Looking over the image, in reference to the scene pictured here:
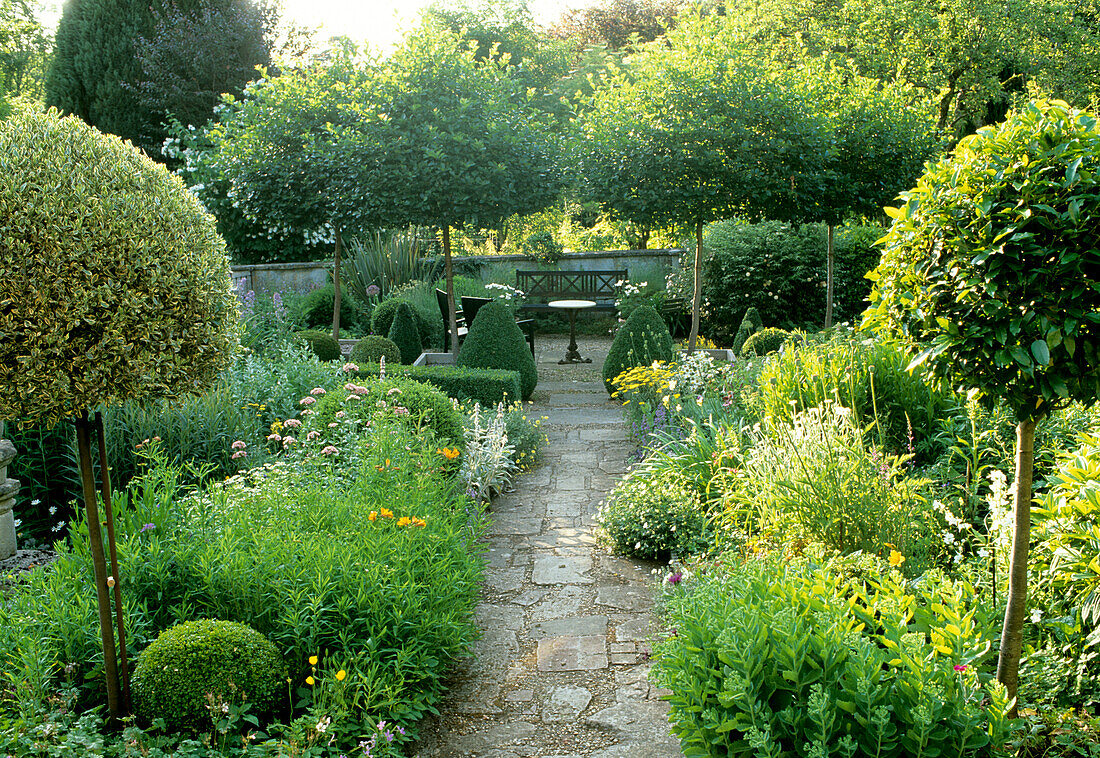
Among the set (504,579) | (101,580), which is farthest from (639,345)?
(101,580)

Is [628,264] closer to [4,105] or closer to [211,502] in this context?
[4,105]

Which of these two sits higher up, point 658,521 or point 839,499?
point 839,499

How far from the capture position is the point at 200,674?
280 cm

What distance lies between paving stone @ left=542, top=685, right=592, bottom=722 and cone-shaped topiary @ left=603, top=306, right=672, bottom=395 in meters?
5.71

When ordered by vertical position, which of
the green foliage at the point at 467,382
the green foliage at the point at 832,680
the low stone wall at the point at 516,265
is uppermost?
the low stone wall at the point at 516,265

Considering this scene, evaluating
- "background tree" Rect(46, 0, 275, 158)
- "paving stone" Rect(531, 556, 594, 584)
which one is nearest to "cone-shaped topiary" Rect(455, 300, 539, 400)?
"paving stone" Rect(531, 556, 594, 584)

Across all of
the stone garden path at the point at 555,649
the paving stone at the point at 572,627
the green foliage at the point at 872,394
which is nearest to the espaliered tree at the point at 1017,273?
the stone garden path at the point at 555,649

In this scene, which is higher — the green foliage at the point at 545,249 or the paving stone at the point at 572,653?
the green foliage at the point at 545,249

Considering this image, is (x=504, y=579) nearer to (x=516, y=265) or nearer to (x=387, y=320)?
(x=387, y=320)

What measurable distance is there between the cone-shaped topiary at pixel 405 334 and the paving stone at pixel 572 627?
6.94 m

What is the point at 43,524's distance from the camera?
5.15m

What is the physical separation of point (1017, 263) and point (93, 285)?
2.87 meters

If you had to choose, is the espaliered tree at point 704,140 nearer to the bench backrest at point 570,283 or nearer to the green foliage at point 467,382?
the green foliage at point 467,382

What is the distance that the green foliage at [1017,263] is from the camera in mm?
2262
